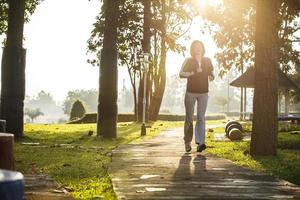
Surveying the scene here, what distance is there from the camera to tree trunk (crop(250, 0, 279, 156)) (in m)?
9.63

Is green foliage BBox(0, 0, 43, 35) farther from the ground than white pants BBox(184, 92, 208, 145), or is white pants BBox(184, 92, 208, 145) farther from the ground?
green foliage BBox(0, 0, 43, 35)

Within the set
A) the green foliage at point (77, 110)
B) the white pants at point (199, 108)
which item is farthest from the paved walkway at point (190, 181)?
the green foliage at point (77, 110)

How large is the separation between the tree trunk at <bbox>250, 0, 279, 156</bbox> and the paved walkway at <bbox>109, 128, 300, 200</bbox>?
1.68 meters

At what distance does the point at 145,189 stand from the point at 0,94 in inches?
427

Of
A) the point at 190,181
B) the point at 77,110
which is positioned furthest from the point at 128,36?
the point at 190,181

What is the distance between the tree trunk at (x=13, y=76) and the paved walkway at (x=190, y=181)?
7.24 meters

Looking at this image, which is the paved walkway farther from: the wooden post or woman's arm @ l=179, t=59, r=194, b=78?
woman's arm @ l=179, t=59, r=194, b=78

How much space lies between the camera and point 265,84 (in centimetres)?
965

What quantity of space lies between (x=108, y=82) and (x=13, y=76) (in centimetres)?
293

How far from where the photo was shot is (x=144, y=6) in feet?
103

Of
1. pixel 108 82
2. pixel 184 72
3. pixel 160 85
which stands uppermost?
pixel 160 85

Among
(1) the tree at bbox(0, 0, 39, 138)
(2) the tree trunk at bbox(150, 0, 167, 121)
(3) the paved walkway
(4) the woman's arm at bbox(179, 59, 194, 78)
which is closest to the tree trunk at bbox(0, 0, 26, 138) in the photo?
(1) the tree at bbox(0, 0, 39, 138)

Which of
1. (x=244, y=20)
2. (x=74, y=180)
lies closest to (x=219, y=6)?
(x=244, y=20)

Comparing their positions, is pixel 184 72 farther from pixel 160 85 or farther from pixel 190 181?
pixel 160 85
